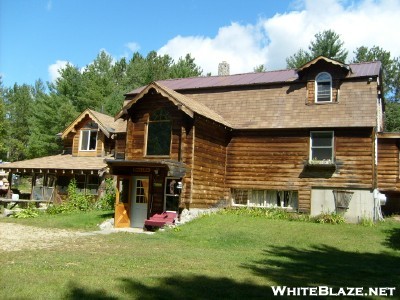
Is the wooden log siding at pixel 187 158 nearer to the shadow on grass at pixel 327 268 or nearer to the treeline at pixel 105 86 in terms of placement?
the shadow on grass at pixel 327 268

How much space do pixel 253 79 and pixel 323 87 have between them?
171 inches

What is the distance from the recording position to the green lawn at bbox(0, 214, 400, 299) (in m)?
7.52

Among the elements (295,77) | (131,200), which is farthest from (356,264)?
(295,77)

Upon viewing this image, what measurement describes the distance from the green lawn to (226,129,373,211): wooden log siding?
3043 mm

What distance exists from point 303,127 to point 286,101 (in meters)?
2.13

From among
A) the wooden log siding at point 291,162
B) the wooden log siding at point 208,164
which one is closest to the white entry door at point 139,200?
the wooden log siding at point 208,164

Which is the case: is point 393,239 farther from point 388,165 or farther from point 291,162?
point 388,165

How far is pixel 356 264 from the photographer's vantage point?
11.2 meters

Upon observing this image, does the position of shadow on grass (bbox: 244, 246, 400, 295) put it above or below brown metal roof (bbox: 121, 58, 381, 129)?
below

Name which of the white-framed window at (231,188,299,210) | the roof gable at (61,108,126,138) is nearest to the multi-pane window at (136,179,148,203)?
the white-framed window at (231,188,299,210)

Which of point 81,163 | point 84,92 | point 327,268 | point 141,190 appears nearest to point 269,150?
point 141,190

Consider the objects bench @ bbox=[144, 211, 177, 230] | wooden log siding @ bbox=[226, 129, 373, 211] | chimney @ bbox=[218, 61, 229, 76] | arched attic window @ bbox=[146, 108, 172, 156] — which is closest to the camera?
bench @ bbox=[144, 211, 177, 230]

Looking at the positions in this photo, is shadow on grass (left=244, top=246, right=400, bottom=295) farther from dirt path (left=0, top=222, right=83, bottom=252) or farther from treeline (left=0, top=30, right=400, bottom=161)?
treeline (left=0, top=30, right=400, bottom=161)

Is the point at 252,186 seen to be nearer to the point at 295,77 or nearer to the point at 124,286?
the point at 295,77
